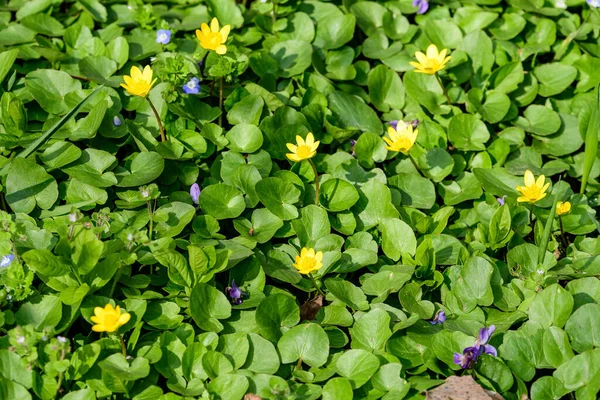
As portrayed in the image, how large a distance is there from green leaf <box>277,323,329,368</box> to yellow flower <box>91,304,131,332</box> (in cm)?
58

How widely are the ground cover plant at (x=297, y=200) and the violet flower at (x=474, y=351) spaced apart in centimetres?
1

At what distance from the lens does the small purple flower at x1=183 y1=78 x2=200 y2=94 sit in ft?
11.3

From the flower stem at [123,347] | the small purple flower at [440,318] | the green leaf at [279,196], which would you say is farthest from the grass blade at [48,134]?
the small purple flower at [440,318]

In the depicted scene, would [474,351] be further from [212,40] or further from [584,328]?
[212,40]

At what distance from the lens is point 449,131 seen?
3.62 meters

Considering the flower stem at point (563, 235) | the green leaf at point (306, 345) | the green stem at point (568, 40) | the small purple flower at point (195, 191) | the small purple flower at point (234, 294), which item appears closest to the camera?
the green leaf at point (306, 345)

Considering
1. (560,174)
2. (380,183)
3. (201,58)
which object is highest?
(201,58)

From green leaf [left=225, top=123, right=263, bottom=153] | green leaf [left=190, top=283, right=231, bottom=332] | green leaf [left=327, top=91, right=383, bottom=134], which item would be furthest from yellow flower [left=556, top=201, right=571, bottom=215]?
green leaf [left=190, top=283, right=231, bottom=332]

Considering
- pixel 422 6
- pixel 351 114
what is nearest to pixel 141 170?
pixel 351 114

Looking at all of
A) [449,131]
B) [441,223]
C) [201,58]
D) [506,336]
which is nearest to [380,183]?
[441,223]

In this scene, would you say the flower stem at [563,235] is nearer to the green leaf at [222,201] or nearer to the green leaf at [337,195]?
the green leaf at [337,195]

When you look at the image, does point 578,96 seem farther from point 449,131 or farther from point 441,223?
point 441,223

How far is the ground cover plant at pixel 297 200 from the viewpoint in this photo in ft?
8.68

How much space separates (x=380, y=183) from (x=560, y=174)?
1029 mm
